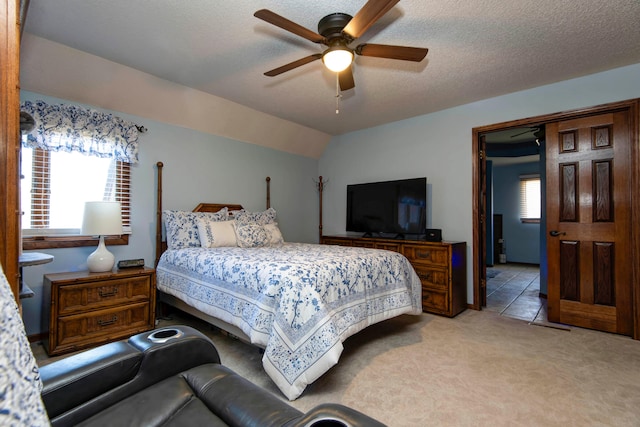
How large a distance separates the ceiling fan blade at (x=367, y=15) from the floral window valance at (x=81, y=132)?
8.54ft

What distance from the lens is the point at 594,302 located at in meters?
3.04

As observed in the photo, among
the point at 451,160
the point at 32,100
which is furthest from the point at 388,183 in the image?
the point at 32,100

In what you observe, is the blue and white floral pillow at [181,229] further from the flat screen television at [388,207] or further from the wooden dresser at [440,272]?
the wooden dresser at [440,272]

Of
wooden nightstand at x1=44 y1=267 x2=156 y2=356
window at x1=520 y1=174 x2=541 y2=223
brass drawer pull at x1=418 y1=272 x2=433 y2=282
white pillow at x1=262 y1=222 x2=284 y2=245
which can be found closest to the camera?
wooden nightstand at x1=44 y1=267 x2=156 y2=356

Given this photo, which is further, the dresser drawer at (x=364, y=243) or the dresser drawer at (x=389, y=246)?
the dresser drawer at (x=364, y=243)

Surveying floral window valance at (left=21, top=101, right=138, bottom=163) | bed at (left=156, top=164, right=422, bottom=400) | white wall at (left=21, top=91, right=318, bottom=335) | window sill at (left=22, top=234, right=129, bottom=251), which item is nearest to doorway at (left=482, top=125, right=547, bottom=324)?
white wall at (left=21, top=91, right=318, bottom=335)

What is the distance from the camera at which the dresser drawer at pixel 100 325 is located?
7.97 feet

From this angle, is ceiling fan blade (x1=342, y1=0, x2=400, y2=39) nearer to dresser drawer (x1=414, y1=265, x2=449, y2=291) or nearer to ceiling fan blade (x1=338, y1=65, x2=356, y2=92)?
ceiling fan blade (x1=338, y1=65, x2=356, y2=92)

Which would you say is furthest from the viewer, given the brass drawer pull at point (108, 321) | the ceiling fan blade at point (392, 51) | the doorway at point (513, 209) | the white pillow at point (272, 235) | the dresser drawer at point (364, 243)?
the doorway at point (513, 209)

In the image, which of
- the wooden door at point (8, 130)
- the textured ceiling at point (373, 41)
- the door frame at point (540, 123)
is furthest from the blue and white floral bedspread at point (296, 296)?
the textured ceiling at point (373, 41)

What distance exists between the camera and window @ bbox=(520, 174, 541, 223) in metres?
7.03

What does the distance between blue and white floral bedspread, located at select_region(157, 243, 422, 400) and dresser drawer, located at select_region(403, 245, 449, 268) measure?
60cm

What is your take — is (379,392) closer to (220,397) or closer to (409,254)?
(220,397)

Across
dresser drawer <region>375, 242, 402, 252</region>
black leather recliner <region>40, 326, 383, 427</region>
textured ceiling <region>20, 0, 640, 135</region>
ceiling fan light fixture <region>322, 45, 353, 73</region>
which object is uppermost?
textured ceiling <region>20, 0, 640, 135</region>
